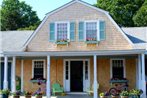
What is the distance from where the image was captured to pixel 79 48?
2220 centimetres

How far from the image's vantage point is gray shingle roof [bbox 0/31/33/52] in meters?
23.5

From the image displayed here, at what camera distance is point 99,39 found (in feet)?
72.0

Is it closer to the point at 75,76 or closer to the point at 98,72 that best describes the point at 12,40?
the point at 75,76

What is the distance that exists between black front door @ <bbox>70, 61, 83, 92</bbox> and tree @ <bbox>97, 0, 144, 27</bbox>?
15.6 meters

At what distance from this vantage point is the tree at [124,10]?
37.6 metres

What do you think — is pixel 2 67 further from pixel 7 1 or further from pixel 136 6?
pixel 7 1

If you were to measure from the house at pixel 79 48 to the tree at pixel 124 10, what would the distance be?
14.6 meters

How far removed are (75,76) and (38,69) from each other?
8.24ft

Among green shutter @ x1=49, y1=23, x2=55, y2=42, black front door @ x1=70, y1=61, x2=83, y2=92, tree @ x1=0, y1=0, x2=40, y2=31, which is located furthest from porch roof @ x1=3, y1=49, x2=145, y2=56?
tree @ x1=0, y1=0, x2=40, y2=31

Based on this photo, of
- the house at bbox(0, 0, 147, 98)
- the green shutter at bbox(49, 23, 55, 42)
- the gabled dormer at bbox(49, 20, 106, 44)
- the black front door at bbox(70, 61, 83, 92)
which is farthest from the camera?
the black front door at bbox(70, 61, 83, 92)

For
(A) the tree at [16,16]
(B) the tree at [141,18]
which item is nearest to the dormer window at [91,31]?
(B) the tree at [141,18]

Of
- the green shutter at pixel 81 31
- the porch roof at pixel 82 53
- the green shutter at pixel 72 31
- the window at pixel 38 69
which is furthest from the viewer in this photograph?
the window at pixel 38 69

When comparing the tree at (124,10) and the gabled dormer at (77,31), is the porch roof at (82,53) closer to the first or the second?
the gabled dormer at (77,31)

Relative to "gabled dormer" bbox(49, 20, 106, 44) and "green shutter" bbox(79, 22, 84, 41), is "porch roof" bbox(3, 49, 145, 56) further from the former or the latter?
"green shutter" bbox(79, 22, 84, 41)
